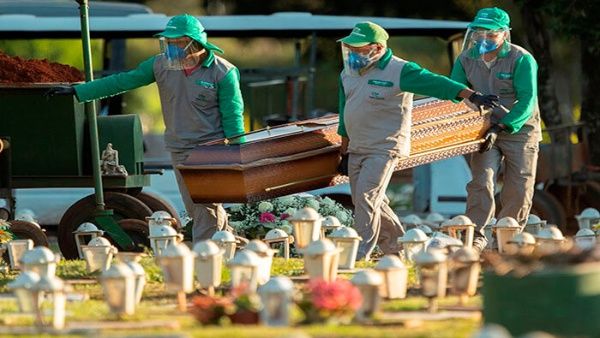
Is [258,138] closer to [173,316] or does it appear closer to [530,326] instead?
[173,316]

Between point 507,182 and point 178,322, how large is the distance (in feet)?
16.3

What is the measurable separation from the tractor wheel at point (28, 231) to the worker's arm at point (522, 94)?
12.5ft

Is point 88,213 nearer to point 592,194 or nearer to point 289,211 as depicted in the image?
point 289,211

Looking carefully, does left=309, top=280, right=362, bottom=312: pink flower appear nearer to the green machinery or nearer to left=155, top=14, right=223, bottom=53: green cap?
left=155, top=14, right=223, bottom=53: green cap

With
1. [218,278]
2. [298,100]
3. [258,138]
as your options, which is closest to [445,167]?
[298,100]

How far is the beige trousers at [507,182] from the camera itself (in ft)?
43.8

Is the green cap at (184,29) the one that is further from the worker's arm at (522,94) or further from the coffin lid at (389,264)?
the coffin lid at (389,264)

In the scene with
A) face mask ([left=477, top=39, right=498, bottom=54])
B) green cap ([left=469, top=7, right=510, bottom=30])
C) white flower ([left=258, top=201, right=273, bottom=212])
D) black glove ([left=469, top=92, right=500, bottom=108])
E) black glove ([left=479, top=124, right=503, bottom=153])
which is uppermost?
green cap ([left=469, top=7, right=510, bottom=30])

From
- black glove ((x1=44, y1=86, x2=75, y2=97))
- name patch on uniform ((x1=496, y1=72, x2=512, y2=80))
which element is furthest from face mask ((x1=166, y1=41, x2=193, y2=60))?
name patch on uniform ((x1=496, y1=72, x2=512, y2=80))

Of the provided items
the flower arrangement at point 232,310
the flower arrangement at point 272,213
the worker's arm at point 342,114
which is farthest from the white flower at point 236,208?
the flower arrangement at point 232,310

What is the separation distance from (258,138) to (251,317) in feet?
14.3

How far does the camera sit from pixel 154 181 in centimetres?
1936

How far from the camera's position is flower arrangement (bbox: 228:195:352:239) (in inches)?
575

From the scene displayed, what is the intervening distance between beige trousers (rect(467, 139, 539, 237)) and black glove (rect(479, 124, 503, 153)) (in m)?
0.11
